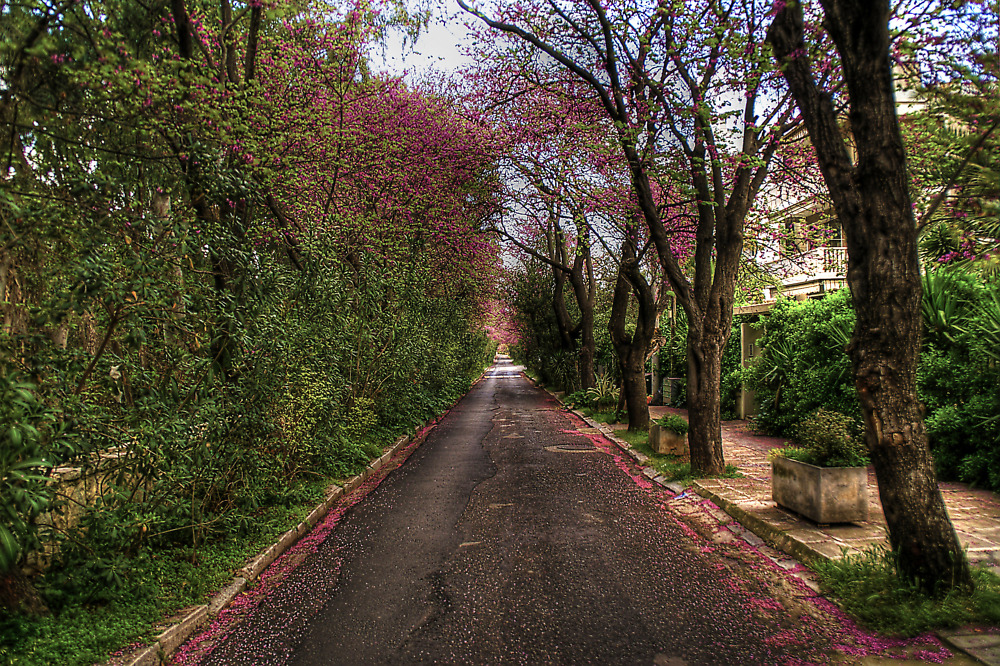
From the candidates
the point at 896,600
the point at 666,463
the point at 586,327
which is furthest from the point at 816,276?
the point at 896,600

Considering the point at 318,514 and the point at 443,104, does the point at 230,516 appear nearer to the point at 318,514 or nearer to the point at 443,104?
the point at 318,514

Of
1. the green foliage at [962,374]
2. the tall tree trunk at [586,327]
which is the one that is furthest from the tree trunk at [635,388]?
the tall tree trunk at [586,327]

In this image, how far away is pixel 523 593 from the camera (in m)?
4.14

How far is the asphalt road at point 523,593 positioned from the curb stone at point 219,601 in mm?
244

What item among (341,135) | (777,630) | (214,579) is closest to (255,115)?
(341,135)

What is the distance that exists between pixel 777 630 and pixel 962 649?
958mm

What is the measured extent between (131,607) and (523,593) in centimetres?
271

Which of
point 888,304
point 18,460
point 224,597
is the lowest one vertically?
point 224,597

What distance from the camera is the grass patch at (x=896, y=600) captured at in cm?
338

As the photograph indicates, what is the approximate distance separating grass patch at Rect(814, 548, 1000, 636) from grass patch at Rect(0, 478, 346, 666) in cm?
467

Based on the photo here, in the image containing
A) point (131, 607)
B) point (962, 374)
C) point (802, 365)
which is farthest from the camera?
point (802, 365)

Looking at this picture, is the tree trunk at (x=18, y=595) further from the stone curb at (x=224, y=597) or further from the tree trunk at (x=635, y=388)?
the tree trunk at (x=635, y=388)

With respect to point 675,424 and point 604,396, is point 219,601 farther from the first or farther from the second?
point 604,396

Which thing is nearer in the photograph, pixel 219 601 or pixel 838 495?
pixel 219 601
